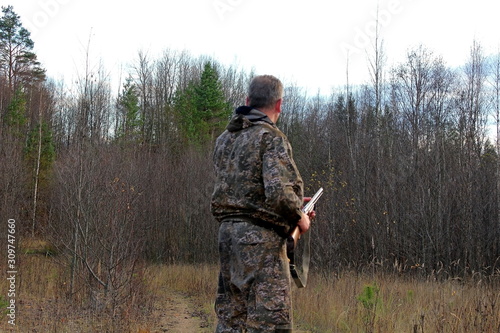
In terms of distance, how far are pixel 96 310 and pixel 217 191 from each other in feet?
16.3

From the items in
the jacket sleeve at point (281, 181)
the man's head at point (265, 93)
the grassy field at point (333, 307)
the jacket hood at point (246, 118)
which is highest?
the man's head at point (265, 93)

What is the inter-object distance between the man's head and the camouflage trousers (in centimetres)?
81

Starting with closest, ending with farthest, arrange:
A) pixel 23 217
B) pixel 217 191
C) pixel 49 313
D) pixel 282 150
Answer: pixel 282 150 → pixel 217 191 → pixel 49 313 → pixel 23 217

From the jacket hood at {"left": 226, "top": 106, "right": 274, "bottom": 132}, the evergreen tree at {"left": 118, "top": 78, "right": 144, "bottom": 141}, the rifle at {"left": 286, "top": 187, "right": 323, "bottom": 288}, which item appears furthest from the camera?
the evergreen tree at {"left": 118, "top": 78, "right": 144, "bottom": 141}

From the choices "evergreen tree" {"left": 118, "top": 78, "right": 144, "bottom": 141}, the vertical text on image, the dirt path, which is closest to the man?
the dirt path

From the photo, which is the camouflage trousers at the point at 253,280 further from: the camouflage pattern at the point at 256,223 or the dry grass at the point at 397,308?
the dry grass at the point at 397,308

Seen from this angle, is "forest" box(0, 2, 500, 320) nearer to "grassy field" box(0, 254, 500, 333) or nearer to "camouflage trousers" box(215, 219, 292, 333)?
"grassy field" box(0, 254, 500, 333)

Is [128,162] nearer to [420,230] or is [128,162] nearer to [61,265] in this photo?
[61,265]

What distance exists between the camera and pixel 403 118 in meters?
18.2

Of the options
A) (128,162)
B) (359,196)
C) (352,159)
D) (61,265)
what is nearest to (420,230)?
(359,196)

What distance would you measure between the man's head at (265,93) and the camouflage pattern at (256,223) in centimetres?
8

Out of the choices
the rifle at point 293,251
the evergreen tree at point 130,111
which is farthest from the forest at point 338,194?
the evergreen tree at point 130,111

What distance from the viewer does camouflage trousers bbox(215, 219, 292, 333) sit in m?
2.98

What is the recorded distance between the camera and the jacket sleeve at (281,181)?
9.82 ft
